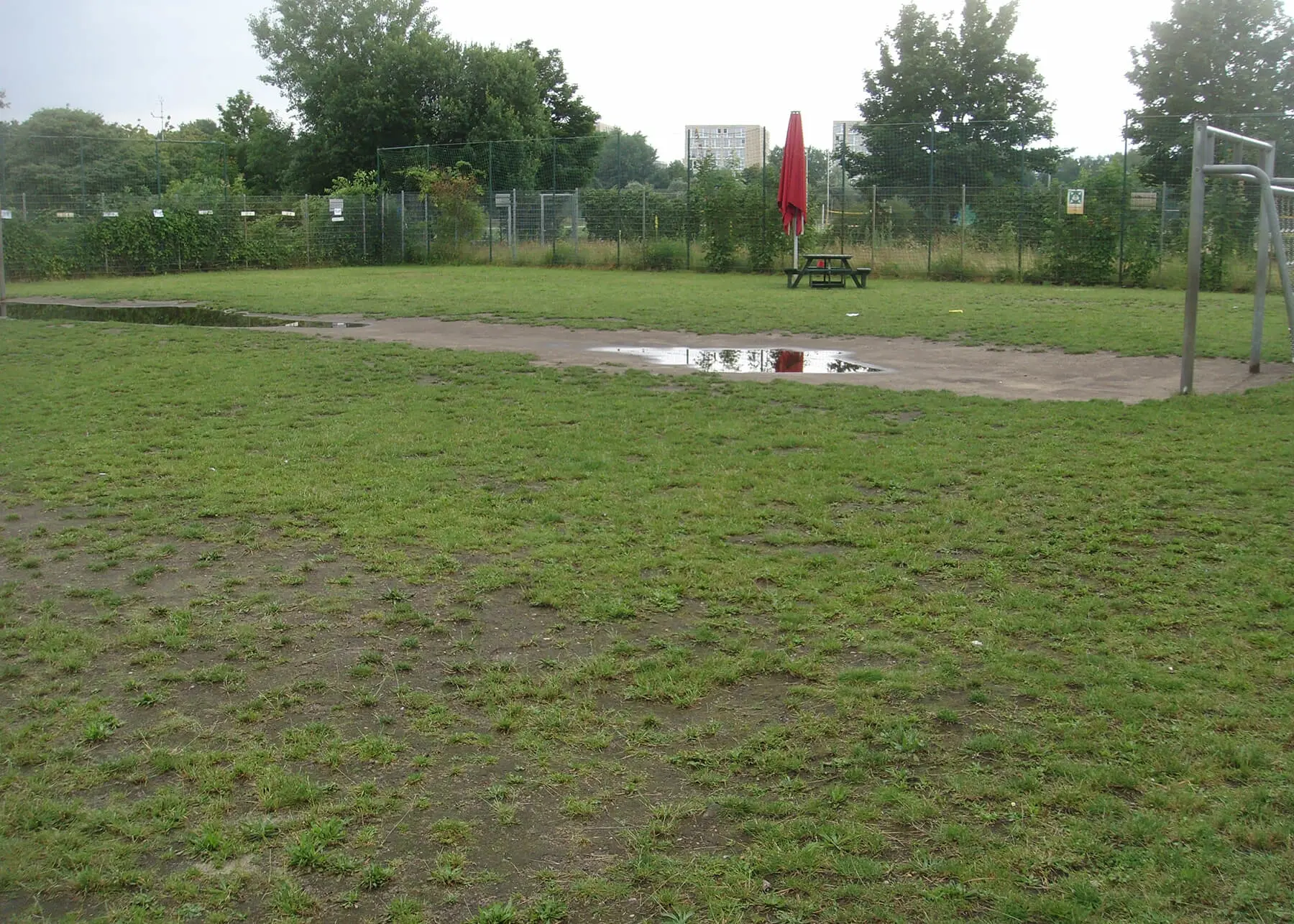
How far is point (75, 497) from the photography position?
20.7 feet

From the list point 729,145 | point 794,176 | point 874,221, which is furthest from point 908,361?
point 729,145

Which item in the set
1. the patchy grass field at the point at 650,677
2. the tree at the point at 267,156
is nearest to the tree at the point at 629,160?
the tree at the point at 267,156

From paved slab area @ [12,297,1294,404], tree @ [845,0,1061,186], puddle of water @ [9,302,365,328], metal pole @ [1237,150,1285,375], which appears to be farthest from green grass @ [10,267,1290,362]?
tree @ [845,0,1061,186]

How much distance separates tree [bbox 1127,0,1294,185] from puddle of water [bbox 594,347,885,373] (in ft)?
102

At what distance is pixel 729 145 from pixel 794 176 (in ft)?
Answer: 43.7

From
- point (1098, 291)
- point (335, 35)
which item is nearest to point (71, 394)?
point (1098, 291)

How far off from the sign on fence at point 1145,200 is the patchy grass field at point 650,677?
1647 centimetres

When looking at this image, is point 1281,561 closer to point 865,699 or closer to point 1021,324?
point 865,699

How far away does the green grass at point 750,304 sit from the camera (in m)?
13.5

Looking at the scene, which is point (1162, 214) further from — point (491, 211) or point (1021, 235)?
point (491, 211)

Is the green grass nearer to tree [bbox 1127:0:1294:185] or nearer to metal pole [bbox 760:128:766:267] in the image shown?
metal pole [bbox 760:128:766:267]

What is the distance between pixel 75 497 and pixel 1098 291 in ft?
59.3

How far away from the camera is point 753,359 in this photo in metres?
11.7

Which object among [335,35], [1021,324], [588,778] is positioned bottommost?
[588,778]
